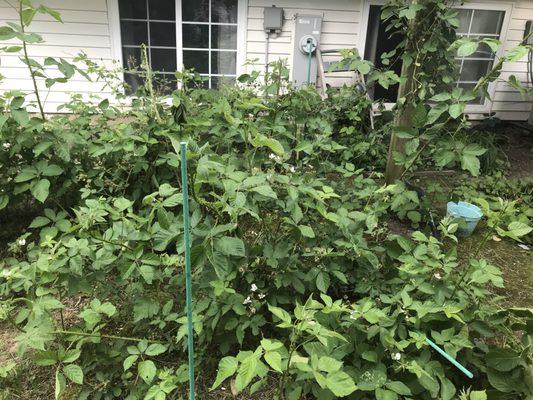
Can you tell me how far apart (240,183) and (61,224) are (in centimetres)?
118

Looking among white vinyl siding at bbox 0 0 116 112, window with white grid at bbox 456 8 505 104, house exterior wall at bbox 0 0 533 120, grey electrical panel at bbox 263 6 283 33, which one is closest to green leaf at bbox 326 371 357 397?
house exterior wall at bbox 0 0 533 120

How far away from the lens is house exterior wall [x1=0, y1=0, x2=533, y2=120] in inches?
192

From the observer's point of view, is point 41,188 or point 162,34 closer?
point 41,188

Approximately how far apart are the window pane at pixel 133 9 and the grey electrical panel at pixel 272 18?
5.09ft

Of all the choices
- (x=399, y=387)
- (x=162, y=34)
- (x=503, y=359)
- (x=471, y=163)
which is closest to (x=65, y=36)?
(x=162, y=34)

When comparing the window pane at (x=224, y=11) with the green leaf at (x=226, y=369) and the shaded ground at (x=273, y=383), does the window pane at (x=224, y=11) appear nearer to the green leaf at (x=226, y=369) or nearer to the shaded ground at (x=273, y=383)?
the shaded ground at (x=273, y=383)

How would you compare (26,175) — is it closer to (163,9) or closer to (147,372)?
(147,372)

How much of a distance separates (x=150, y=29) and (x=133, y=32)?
22cm

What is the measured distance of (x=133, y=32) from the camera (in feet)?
16.9

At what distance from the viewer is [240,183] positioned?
151 centimetres

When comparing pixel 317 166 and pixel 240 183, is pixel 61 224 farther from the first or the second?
pixel 317 166

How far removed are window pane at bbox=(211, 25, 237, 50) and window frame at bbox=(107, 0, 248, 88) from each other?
12 centimetres

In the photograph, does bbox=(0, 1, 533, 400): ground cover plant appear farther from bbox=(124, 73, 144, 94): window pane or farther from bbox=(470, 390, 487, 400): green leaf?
bbox=(124, 73, 144, 94): window pane

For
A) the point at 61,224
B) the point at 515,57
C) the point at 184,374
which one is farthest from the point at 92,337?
the point at 515,57
